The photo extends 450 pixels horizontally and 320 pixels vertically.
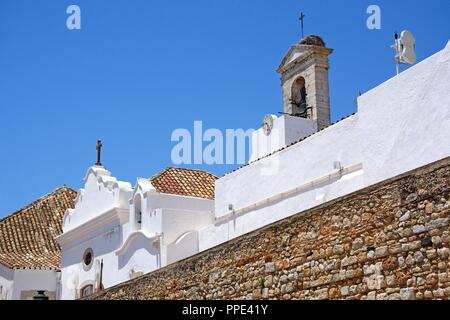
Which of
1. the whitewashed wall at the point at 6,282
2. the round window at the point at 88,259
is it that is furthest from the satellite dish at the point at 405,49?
the whitewashed wall at the point at 6,282

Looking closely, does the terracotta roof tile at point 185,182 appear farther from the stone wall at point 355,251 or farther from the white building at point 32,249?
the stone wall at point 355,251

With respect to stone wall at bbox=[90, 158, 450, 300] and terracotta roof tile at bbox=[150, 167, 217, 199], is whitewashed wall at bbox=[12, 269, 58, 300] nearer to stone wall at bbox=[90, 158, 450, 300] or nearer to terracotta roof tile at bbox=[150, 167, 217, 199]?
terracotta roof tile at bbox=[150, 167, 217, 199]

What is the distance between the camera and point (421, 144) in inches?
432

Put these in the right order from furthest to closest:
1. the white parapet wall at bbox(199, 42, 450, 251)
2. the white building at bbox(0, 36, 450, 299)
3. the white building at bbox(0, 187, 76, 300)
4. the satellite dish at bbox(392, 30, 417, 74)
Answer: the white building at bbox(0, 187, 76, 300)
the satellite dish at bbox(392, 30, 417, 74)
the white building at bbox(0, 36, 450, 299)
the white parapet wall at bbox(199, 42, 450, 251)

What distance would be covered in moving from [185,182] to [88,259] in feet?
13.1

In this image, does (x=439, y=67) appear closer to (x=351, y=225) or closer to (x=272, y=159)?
(x=351, y=225)

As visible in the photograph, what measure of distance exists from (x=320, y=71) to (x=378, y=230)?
12091 millimetres

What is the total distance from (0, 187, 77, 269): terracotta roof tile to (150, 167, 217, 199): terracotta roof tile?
6.13 m

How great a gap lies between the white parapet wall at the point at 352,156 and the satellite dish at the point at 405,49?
4.08 feet

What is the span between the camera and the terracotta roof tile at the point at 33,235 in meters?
24.1

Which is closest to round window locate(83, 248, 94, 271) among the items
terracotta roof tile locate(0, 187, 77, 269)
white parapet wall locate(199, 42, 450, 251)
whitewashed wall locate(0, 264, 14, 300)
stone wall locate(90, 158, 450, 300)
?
terracotta roof tile locate(0, 187, 77, 269)

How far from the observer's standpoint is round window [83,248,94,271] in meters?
21.1

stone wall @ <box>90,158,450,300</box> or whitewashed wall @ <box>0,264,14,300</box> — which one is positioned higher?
whitewashed wall @ <box>0,264,14,300</box>
